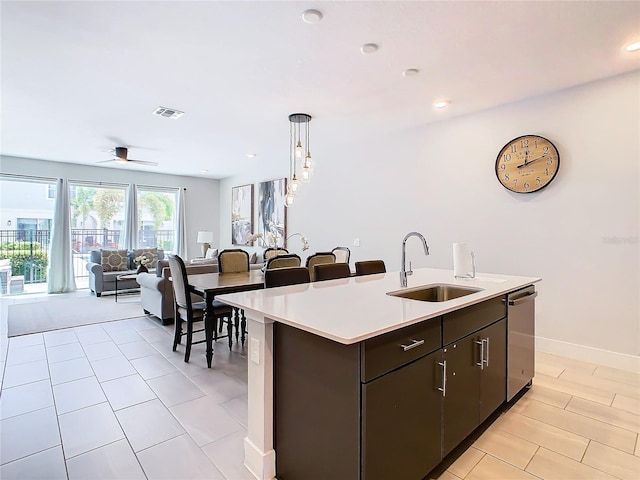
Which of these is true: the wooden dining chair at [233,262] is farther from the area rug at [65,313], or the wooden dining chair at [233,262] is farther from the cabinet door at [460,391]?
the cabinet door at [460,391]

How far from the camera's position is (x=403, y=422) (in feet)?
4.96

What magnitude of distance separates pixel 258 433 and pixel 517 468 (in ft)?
4.60

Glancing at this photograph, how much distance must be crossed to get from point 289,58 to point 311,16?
599mm

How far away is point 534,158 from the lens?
3.64 m

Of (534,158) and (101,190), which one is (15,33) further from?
(101,190)

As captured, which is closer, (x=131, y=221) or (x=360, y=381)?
(x=360, y=381)

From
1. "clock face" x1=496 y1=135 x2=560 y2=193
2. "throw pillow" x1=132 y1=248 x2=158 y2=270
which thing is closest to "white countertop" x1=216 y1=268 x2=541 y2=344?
"clock face" x1=496 y1=135 x2=560 y2=193

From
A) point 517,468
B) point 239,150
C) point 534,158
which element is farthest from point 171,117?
point 517,468

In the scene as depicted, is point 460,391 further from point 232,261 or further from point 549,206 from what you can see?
point 232,261

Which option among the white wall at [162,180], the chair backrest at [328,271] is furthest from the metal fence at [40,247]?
the chair backrest at [328,271]

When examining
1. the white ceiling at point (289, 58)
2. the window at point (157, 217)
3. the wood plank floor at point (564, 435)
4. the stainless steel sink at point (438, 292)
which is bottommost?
the wood plank floor at point (564, 435)

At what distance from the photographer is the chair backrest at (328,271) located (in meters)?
3.03

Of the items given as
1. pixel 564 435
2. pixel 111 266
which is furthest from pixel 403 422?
pixel 111 266

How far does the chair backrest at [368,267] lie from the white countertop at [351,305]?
0.68 m
